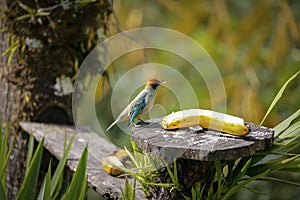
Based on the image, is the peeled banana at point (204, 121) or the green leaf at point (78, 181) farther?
the green leaf at point (78, 181)

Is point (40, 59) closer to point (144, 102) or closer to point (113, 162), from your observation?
point (113, 162)

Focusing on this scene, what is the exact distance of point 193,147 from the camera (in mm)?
1563

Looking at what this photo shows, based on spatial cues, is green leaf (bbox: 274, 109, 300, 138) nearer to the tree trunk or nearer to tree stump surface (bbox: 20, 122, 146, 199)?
tree stump surface (bbox: 20, 122, 146, 199)

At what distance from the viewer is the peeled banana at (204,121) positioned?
165 cm

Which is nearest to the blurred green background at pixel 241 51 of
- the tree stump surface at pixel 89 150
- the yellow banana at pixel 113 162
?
the tree stump surface at pixel 89 150

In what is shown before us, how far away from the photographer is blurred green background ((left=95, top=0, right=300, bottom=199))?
3723 millimetres

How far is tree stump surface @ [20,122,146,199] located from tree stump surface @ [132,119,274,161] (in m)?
0.22

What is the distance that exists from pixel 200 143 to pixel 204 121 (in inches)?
4.4

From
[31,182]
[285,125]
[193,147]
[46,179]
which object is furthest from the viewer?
[31,182]

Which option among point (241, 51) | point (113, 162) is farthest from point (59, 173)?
point (241, 51)

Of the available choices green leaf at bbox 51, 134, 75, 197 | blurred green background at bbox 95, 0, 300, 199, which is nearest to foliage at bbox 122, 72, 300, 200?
green leaf at bbox 51, 134, 75, 197

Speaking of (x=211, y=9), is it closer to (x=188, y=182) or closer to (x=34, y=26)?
(x=34, y=26)

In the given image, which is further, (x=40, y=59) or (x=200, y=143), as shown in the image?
(x=40, y=59)

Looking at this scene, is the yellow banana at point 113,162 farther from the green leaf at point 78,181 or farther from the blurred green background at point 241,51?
the blurred green background at point 241,51
